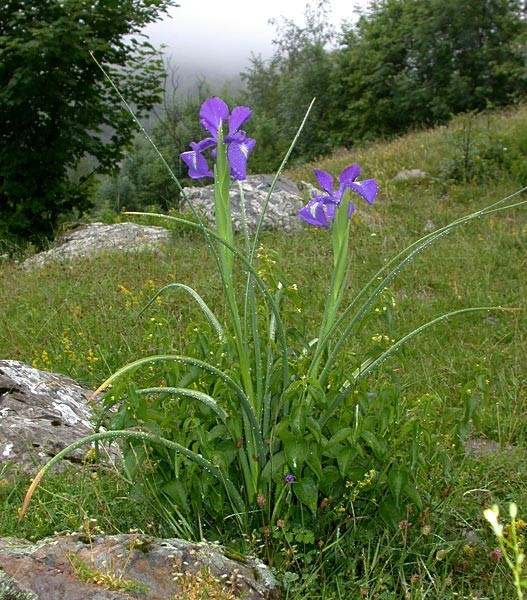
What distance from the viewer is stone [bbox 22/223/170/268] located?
6801 millimetres

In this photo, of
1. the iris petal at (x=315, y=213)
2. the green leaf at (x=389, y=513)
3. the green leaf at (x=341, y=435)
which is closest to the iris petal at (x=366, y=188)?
the iris petal at (x=315, y=213)

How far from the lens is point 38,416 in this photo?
299cm

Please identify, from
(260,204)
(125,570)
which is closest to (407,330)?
(125,570)

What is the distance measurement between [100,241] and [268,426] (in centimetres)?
561

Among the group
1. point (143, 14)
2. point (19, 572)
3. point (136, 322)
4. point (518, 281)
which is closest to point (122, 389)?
point (19, 572)

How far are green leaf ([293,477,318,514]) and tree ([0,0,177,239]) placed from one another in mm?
8520

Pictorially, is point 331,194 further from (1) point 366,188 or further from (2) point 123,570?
(2) point 123,570

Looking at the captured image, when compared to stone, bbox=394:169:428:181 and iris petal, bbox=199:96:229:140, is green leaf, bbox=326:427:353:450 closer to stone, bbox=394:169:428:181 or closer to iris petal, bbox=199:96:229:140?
iris petal, bbox=199:96:229:140

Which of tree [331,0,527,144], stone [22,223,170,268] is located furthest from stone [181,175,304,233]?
tree [331,0,527,144]

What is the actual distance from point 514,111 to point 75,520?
14.6 meters

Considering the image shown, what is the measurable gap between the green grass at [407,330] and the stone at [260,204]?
0.37 metres

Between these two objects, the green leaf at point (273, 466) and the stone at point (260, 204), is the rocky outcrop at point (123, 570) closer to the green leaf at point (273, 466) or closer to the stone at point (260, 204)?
the green leaf at point (273, 466)

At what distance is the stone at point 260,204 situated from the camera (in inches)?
307

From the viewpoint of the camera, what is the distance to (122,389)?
1966 millimetres
